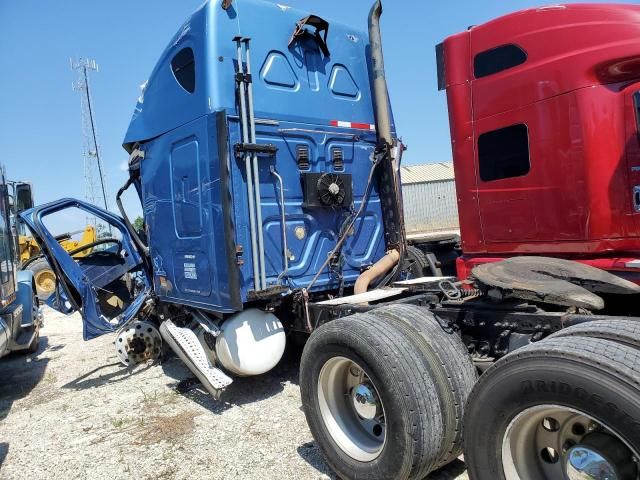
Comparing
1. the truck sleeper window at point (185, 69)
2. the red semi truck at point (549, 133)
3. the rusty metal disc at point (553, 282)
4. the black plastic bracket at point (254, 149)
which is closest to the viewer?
the rusty metal disc at point (553, 282)

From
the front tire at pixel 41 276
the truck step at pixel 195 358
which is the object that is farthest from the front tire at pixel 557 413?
the front tire at pixel 41 276

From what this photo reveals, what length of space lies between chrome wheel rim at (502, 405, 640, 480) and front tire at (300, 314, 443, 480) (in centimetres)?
50

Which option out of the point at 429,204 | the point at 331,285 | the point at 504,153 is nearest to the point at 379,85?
the point at 504,153

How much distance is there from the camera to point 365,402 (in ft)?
9.82

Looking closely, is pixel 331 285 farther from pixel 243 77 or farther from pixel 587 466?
pixel 587 466

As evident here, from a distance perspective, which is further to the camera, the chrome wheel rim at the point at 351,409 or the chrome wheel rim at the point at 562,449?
the chrome wheel rim at the point at 351,409

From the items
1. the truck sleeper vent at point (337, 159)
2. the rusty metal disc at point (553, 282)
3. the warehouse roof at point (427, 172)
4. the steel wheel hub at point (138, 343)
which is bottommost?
the steel wheel hub at point (138, 343)

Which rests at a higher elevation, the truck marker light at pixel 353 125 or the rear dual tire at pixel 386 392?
the truck marker light at pixel 353 125

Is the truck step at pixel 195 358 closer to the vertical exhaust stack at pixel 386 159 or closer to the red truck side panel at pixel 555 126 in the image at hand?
the vertical exhaust stack at pixel 386 159

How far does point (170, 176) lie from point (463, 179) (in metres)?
2.80

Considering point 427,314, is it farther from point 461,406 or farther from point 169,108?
point 169,108

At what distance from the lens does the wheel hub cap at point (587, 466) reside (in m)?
1.91

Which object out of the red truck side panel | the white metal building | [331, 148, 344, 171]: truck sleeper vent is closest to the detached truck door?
[331, 148, 344, 171]: truck sleeper vent

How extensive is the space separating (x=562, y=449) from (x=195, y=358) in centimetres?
335
